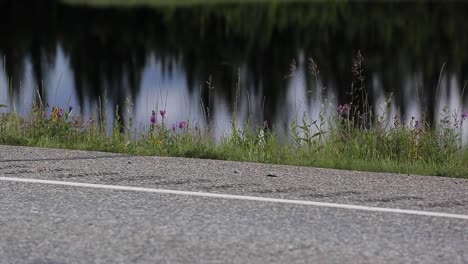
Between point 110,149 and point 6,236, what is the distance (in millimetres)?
3704

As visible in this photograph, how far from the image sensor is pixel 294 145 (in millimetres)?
10773

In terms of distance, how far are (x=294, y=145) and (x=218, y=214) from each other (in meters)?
4.84

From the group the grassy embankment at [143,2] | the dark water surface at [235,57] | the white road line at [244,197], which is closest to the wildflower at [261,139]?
the dark water surface at [235,57]

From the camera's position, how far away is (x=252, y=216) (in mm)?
5969

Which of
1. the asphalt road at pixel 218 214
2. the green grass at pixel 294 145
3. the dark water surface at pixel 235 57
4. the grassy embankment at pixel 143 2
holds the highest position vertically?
the grassy embankment at pixel 143 2

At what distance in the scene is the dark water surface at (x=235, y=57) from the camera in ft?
60.5

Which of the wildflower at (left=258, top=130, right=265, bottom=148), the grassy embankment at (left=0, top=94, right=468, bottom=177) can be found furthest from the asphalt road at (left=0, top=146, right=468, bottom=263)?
the wildflower at (left=258, top=130, right=265, bottom=148)

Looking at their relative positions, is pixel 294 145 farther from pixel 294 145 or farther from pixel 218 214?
pixel 218 214

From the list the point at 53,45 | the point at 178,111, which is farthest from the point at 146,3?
the point at 178,111

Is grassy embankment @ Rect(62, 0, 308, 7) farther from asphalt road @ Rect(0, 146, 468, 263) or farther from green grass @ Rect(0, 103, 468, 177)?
asphalt road @ Rect(0, 146, 468, 263)

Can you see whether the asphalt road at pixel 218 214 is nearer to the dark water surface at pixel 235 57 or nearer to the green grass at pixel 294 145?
the green grass at pixel 294 145

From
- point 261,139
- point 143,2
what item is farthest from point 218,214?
point 143,2

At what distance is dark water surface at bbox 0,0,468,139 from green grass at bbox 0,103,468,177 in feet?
3.84

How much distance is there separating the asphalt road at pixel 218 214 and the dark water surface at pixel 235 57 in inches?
165
